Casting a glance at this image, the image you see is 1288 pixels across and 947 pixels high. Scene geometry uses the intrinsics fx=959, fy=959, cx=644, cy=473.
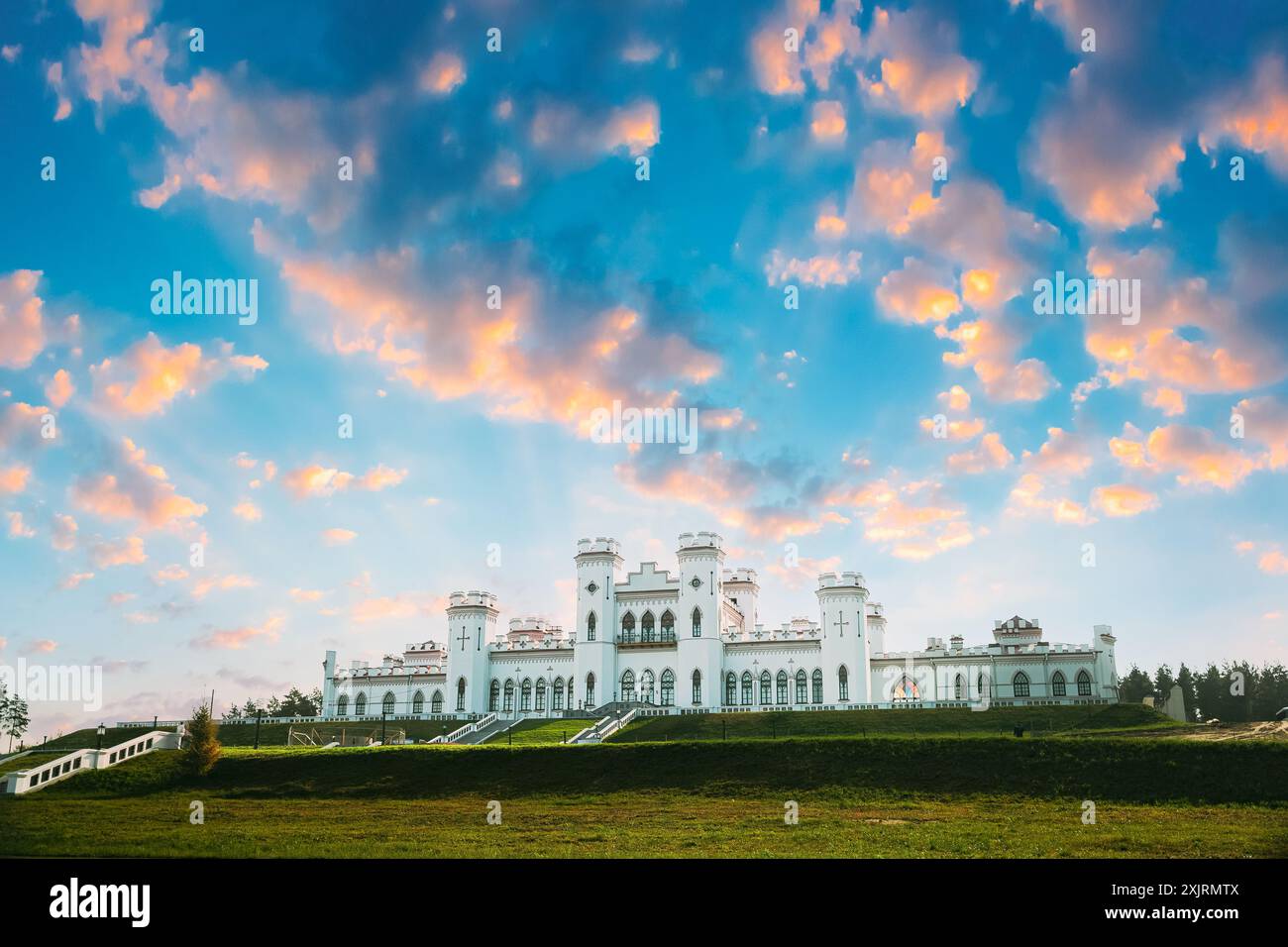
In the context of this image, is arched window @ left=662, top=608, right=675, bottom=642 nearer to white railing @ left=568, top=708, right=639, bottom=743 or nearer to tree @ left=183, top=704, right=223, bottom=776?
white railing @ left=568, top=708, right=639, bottom=743

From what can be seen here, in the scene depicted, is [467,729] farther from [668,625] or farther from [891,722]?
[891,722]

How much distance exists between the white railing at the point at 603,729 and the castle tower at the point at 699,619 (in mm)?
8694

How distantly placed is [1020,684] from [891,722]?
1948cm

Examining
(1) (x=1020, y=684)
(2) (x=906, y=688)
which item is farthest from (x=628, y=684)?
(1) (x=1020, y=684)

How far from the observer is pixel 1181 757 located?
2997 cm

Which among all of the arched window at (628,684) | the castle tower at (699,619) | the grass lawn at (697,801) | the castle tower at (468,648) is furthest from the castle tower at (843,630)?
the grass lawn at (697,801)

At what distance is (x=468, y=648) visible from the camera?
68.9 metres

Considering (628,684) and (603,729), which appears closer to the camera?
(603,729)

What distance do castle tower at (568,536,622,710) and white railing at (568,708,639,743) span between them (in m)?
9.52

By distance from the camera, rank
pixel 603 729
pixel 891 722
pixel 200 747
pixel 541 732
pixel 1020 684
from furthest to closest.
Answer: pixel 1020 684, pixel 541 732, pixel 603 729, pixel 891 722, pixel 200 747

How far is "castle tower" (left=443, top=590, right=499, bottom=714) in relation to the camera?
224 ft

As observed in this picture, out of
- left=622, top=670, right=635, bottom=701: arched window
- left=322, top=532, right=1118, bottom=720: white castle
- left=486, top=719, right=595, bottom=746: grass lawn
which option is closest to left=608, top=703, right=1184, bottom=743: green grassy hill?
left=486, top=719, right=595, bottom=746: grass lawn
